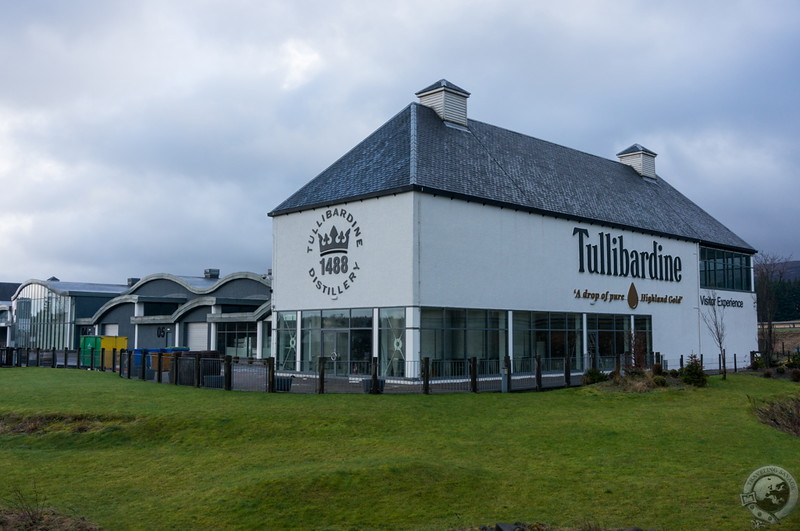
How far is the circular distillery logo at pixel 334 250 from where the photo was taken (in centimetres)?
3178

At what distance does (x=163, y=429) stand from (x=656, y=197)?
3974 centimetres

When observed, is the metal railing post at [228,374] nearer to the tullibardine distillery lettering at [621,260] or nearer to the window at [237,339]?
the tullibardine distillery lettering at [621,260]

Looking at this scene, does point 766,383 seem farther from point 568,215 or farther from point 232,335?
point 232,335

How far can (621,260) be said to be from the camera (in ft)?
133

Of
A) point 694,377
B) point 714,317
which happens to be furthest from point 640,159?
point 694,377

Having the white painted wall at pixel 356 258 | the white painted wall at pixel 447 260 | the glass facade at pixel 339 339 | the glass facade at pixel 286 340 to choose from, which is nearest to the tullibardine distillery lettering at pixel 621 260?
the white painted wall at pixel 447 260

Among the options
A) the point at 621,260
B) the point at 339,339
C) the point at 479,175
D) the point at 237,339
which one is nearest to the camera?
the point at 339,339

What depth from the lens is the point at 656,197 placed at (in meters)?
48.9

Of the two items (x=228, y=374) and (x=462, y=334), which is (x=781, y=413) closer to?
(x=462, y=334)

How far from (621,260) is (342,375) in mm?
17712

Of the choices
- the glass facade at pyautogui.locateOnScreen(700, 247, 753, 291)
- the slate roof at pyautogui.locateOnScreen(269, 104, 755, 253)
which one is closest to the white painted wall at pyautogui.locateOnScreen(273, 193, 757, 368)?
the slate roof at pyautogui.locateOnScreen(269, 104, 755, 253)

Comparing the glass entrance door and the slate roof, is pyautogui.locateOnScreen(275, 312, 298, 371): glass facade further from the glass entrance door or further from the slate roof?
the slate roof

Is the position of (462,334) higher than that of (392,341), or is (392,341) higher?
(462,334)

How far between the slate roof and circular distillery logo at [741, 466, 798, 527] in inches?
791
